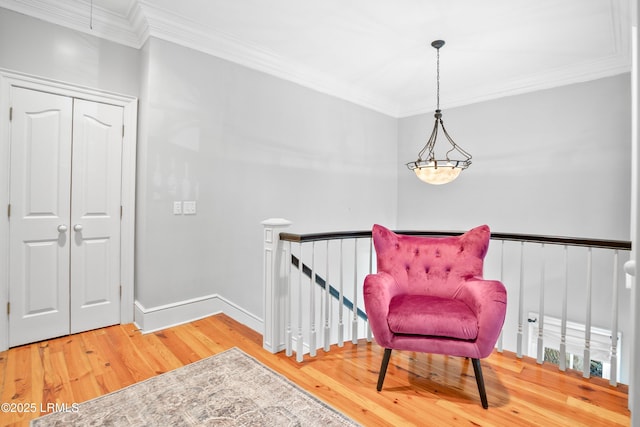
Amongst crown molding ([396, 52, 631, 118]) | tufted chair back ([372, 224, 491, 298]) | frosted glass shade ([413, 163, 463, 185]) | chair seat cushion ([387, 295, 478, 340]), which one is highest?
crown molding ([396, 52, 631, 118])

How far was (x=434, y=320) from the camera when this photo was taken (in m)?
1.79

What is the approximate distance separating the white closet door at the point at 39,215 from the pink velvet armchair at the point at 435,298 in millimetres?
2486

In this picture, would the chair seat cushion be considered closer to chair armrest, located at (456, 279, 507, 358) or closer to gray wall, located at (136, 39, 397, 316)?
chair armrest, located at (456, 279, 507, 358)

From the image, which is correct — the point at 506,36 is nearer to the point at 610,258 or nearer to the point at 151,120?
the point at 610,258

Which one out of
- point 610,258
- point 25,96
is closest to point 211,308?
point 25,96

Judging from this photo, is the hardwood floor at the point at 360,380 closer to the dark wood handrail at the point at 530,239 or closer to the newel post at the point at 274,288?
the newel post at the point at 274,288

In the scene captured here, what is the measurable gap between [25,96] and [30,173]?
577 mm

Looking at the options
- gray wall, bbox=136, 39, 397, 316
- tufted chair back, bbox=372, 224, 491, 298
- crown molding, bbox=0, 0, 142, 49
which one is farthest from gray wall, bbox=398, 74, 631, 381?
crown molding, bbox=0, 0, 142, 49

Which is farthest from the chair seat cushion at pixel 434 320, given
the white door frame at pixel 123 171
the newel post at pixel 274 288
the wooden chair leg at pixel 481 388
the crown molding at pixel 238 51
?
the crown molding at pixel 238 51

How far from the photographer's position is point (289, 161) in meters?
3.72

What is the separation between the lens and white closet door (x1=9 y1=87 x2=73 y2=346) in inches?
93.0

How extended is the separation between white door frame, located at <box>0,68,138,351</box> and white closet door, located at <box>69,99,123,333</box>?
0.05 m

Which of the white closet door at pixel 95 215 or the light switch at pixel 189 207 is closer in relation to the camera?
the white closet door at pixel 95 215

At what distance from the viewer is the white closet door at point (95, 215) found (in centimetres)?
260
